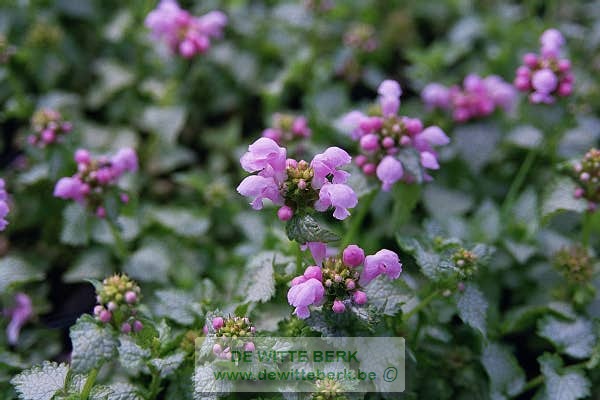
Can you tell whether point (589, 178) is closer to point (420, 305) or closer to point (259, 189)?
point (420, 305)

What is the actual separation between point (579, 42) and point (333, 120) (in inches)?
73.3

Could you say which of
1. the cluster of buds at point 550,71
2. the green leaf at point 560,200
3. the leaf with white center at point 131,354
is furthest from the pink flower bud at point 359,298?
the cluster of buds at point 550,71

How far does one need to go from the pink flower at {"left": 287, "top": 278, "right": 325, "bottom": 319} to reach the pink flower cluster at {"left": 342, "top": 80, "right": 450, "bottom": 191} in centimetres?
60

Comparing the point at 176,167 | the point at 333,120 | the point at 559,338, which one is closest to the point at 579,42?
the point at 333,120

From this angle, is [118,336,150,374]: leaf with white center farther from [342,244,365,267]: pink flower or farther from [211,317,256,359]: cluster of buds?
[342,244,365,267]: pink flower

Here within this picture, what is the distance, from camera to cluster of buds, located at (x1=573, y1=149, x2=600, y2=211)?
2355mm

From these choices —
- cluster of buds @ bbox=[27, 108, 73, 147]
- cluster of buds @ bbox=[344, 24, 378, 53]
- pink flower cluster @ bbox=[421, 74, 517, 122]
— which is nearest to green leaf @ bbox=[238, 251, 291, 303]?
cluster of buds @ bbox=[27, 108, 73, 147]

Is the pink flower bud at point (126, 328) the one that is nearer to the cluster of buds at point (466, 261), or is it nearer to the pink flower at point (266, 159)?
the pink flower at point (266, 159)

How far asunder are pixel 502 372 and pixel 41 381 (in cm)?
175

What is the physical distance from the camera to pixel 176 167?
3574 mm

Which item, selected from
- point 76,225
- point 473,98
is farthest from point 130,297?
point 473,98

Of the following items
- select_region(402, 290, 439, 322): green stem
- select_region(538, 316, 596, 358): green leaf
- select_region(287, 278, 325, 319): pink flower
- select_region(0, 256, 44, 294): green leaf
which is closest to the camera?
select_region(287, 278, 325, 319): pink flower

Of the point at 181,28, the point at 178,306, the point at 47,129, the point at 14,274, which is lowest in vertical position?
the point at 178,306

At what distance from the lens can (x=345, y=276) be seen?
6.12 feet
